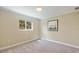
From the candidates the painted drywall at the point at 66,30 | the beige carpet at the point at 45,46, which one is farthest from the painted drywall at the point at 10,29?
the painted drywall at the point at 66,30

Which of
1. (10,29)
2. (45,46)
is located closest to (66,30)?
(45,46)

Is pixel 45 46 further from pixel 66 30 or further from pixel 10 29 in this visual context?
pixel 10 29

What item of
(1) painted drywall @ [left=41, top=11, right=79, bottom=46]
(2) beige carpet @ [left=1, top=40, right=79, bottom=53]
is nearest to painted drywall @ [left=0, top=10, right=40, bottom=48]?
(2) beige carpet @ [left=1, top=40, right=79, bottom=53]

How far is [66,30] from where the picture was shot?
271cm

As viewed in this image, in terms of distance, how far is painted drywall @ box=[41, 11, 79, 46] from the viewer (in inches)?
85.5

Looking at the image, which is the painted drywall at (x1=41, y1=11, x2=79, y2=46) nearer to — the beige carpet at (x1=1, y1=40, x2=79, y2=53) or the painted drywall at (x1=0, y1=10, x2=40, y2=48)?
the beige carpet at (x1=1, y1=40, x2=79, y2=53)

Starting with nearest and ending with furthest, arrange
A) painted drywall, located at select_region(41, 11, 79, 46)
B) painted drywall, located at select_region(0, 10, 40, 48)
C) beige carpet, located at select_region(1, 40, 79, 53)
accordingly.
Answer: painted drywall, located at select_region(0, 10, 40, 48), beige carpet, located at select_region(1, 40, 79, 53), painted drywall, located at select_region(41, 11, 79, 46)

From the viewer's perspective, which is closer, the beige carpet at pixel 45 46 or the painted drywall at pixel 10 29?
the painted drywall at pixel 10 29

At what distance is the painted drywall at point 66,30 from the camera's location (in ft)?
7.13

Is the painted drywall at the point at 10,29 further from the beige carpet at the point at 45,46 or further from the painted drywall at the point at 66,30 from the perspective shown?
the painted drywall at the point at 66,30

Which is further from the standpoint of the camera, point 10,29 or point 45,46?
point 45,46

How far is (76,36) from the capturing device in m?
2.48

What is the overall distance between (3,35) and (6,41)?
0.16 m

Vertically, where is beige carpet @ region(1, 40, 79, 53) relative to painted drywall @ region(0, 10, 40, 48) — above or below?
below
